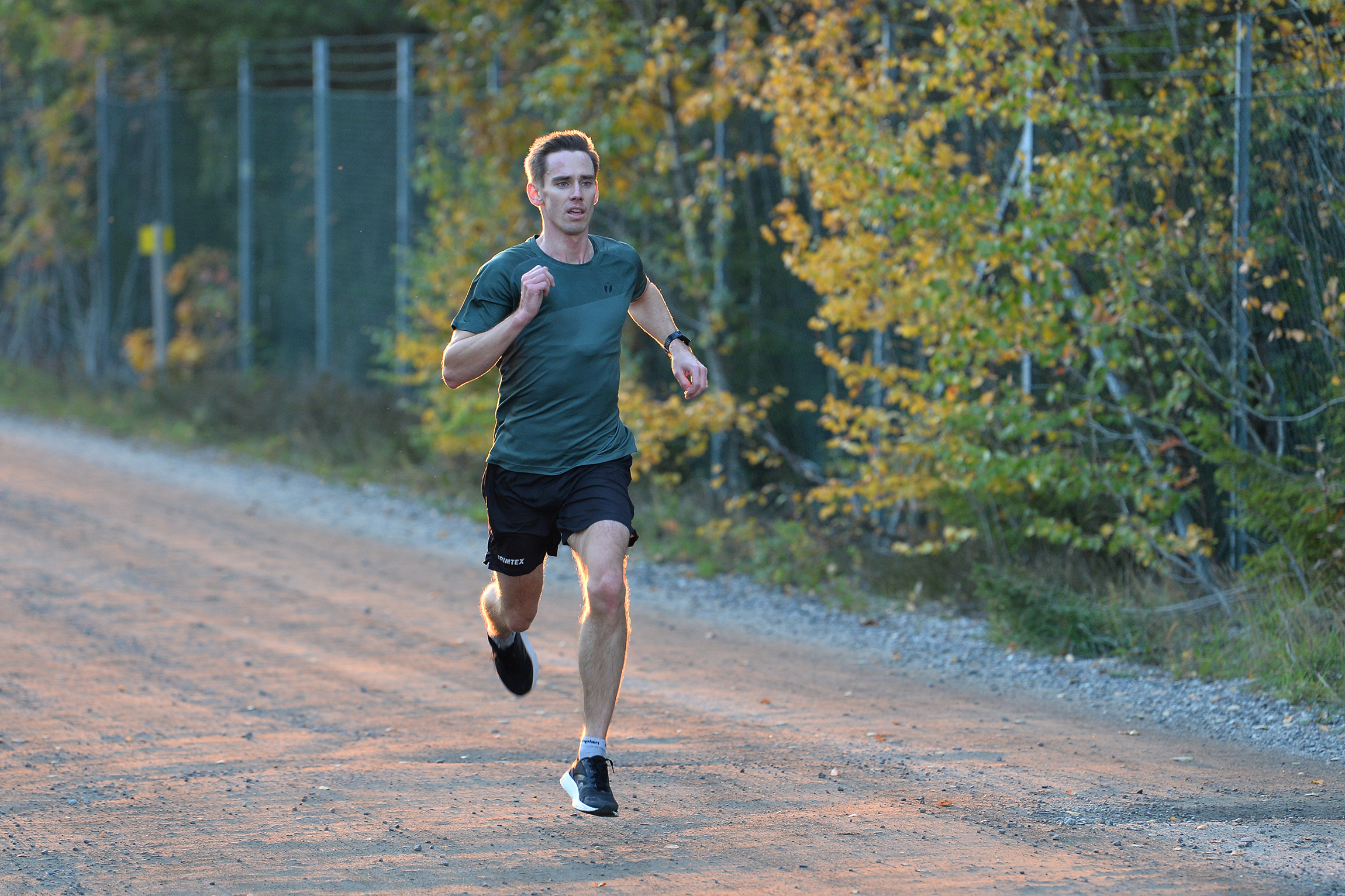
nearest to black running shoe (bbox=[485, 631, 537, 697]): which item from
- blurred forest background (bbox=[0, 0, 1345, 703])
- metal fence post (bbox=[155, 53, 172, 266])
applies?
blurred forest background (bbox=[0, 0, 1345, 703])

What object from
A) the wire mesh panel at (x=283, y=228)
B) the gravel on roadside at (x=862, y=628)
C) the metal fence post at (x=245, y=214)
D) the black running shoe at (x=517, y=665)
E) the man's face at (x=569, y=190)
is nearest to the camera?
the man's face at (x=569, y=190)

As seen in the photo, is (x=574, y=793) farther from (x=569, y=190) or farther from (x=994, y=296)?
(x=994, y=296)

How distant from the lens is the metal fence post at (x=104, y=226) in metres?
18.7

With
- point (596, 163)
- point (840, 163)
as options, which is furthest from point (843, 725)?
point (840, 163)

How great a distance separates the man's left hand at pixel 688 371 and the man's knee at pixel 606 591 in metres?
0.70

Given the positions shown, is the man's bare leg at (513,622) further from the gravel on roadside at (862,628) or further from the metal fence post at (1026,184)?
the metal fence post at (1026,184)

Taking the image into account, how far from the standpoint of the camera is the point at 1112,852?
436 centimetres

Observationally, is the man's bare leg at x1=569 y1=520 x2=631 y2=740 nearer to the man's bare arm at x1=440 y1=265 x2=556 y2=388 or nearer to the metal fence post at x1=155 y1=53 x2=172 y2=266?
the man's bare arm at x1=440 y1=265 x2=556 y2=388

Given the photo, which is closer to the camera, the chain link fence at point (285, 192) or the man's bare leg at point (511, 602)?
the man's bare leg at point (511, 602)

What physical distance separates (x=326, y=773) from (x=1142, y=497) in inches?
172

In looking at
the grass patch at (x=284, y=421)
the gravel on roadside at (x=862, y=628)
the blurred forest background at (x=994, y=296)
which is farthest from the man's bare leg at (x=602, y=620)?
the grass patch at (x=284, y=421)

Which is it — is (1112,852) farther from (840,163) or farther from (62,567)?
(62,567)

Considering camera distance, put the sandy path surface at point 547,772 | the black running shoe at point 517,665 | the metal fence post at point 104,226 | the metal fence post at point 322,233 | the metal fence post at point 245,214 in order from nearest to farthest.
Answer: the sandy path surface at point 547,772, the black running shoe at point 517,665, the metal fence post at point 322,233, the metal fence post at point 245,214, the metal fence post at point 104,226

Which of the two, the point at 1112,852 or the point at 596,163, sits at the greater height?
the point at 596,163
